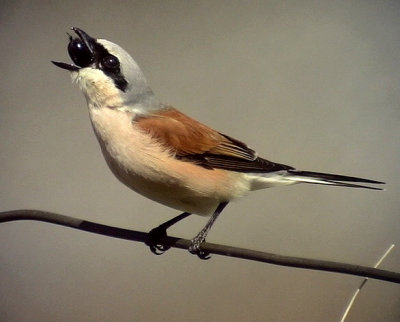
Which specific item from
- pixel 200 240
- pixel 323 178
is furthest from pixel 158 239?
pixel 323 178

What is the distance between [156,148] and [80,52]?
0.62ft

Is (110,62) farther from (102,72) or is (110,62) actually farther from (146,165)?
(146,165)

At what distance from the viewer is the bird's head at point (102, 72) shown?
747mm

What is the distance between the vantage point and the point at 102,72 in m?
0.77

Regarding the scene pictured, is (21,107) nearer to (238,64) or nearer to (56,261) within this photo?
(56,261)

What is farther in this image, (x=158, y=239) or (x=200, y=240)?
(x=158, y=239)

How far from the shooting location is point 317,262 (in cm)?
54

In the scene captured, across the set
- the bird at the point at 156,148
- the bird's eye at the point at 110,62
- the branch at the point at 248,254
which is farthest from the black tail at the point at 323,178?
the bird's eye at the point at 110,62

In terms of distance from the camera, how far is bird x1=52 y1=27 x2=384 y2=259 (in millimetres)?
769

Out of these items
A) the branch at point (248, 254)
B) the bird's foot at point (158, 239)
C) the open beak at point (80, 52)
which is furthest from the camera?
the bird's foot at point (158, 239)

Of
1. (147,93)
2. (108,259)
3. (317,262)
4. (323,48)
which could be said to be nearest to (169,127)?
(147,93)

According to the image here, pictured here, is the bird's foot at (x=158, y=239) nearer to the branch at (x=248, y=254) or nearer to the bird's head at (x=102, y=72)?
the branch at (x=248, y=254)

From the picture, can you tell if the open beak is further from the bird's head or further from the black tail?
the black tail

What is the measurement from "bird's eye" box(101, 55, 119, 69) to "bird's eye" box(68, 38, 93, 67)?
0.02m
